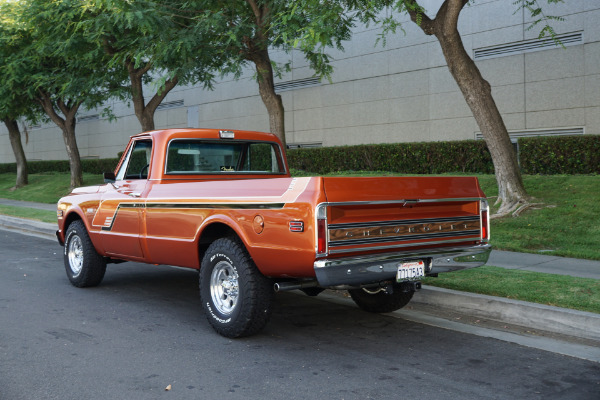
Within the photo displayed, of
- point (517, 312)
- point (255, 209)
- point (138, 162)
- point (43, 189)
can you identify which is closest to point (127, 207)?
point (138, 162)

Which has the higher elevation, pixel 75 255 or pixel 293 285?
pixel 293 285

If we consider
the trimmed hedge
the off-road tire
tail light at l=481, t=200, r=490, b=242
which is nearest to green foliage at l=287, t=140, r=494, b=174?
tail light at l=481, t=200, r=490, b=242

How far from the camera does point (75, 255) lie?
840cm

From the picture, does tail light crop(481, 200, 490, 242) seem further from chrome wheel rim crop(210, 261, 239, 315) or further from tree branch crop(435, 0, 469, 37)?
tree branch crop(435, 0, 469, 37)

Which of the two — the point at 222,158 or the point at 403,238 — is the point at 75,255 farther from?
the point at 403,238

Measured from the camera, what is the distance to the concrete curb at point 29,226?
1511 cm

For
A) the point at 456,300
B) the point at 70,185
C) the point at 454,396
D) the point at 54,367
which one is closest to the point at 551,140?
the point at 456,300

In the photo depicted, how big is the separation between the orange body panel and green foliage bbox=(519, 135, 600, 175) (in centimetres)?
991

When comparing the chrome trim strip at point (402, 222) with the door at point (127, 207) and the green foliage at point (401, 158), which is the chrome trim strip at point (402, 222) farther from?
the green foliage at point (401, 158)

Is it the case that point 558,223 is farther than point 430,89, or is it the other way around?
point 430,89

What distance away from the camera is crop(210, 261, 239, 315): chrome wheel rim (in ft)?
19.1

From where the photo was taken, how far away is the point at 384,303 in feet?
21.8

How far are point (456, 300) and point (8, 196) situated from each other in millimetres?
26367

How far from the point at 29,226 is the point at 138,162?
10.3m
